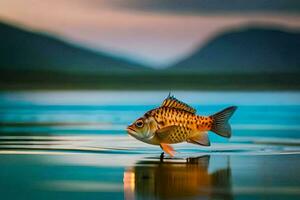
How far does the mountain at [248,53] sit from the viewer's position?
392 cm

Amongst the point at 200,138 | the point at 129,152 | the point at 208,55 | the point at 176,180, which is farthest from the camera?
the point at 208,55

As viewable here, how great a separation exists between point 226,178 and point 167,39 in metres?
1.63

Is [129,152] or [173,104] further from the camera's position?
[129,152]

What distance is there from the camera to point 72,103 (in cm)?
395

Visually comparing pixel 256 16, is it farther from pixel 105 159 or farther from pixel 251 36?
pixel 105 159

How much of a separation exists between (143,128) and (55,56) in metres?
1.43

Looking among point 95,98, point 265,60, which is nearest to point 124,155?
point 95,98

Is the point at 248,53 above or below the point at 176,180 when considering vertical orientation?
above

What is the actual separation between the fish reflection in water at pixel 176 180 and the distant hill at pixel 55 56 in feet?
4.29

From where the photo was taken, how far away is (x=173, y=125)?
270 cm

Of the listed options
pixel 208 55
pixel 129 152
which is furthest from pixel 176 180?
pixel 208 55

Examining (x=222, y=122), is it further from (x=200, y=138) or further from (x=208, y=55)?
(x=208, y=55)

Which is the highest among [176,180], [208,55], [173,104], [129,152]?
[208,55]

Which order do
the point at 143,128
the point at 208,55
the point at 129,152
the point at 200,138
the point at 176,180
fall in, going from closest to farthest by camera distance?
the point at 176,180, the point at 143,128, the point at 200,138, the point at 129,152, the point at 208,55
